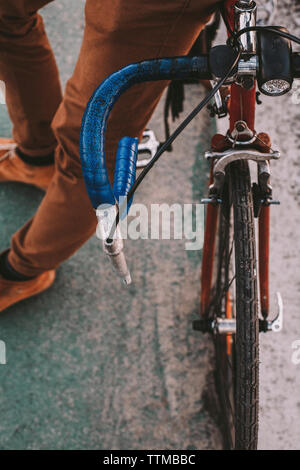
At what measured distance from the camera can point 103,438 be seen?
1231 millimetres

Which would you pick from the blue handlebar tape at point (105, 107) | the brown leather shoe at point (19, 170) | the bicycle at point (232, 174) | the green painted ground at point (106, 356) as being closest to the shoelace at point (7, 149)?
the brown leather shoe at point (19, 170)

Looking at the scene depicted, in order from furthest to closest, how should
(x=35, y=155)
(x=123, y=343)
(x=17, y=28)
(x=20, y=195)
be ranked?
1. (x=20, y=195)
2. (x=35, y=155)
3. (x=123, y=343)
4. (x=17, y=28)

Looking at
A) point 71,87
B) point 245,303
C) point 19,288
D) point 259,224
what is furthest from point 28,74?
point 245,303

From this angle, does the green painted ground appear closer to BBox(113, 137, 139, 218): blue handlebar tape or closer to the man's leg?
the man's leg

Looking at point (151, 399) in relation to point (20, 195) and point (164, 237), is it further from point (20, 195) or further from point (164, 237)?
point (20, 195)

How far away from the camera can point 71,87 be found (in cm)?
94

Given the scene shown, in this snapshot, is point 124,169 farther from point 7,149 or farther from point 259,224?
point 7,149

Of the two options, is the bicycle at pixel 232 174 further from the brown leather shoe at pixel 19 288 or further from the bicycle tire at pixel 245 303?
the brown leather shoe at pixel 19 288

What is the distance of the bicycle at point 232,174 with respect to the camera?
539 millimetres

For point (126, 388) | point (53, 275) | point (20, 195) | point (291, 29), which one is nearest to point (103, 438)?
point (126, 388)

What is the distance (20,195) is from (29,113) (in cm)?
38

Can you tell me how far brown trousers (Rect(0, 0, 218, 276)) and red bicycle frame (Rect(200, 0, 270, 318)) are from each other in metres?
0.13

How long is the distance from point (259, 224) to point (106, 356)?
67 cm

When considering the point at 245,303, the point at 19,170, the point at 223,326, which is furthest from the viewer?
the point at 19,170
